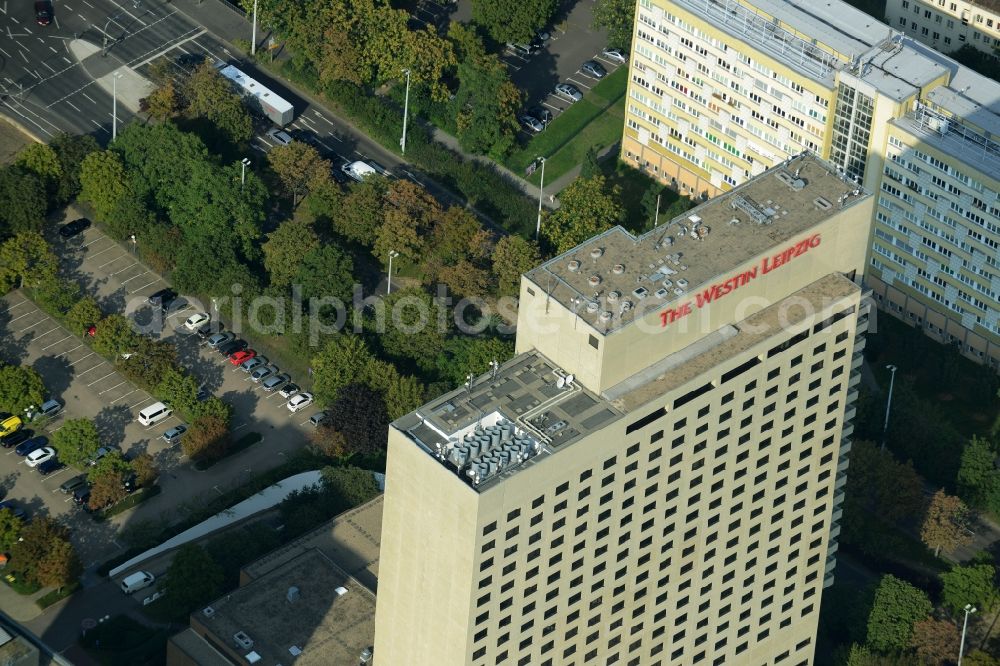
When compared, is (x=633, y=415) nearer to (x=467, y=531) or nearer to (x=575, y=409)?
(x=575, y=409)

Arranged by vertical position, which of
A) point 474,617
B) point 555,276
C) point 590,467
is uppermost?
point 555,276

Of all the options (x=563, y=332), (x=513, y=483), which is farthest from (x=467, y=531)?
(x=563, y=332)

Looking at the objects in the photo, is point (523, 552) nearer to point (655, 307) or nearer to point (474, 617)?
point (474, 617)

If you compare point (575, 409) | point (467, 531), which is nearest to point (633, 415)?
point (575, 409)

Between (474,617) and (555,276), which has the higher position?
(555,276)

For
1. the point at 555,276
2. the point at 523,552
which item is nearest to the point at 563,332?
the point at 555,276

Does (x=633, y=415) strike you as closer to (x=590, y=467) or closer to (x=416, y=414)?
(x=590, y=467)

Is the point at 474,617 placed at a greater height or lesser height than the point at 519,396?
lesser
